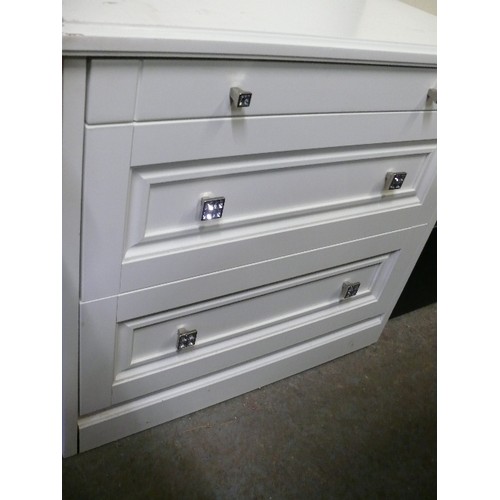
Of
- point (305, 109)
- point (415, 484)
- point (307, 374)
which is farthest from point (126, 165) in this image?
point (415, 484)

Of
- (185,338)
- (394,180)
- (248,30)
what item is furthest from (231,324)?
(248,30)

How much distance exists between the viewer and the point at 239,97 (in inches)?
24.8

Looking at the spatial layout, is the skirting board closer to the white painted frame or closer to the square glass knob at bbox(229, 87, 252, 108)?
the white painted frame

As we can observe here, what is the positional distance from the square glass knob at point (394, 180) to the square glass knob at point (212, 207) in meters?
0.38

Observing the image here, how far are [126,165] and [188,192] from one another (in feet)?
0.40

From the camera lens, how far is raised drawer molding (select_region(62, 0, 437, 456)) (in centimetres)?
58

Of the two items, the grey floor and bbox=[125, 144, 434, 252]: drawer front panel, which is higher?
bbox=[125, 144, 434, 252]: drawer front panel

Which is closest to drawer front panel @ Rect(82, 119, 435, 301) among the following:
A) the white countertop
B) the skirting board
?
the white countertop

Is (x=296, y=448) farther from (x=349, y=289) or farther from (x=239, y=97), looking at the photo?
(x=239, y=97)

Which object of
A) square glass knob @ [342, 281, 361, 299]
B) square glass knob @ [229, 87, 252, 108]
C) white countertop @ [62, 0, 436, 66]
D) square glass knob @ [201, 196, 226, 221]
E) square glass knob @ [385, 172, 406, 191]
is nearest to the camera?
white countertop @ [62, 0, 436, 66]

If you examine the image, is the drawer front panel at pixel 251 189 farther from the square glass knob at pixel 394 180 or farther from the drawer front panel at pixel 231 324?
the drawer front panel at pixel 231 324

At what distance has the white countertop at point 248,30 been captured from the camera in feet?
1.68
